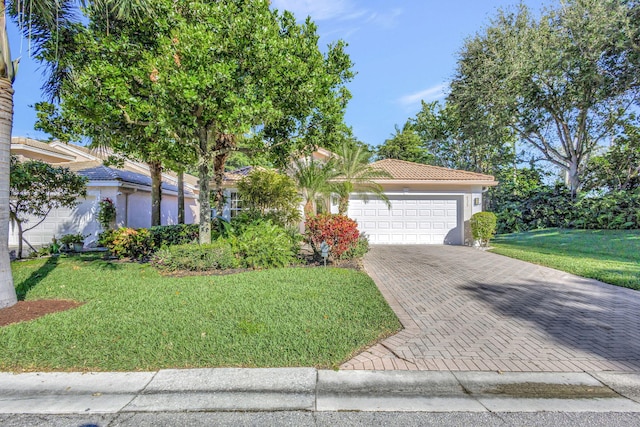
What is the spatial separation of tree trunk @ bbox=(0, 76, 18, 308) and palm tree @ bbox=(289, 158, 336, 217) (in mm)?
7968

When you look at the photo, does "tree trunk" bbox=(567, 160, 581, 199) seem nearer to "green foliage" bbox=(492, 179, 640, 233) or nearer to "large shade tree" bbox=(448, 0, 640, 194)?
"large shade tree" bbox=(448, 0, 640, 194)

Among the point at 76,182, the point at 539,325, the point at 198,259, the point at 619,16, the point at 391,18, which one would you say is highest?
the point at 619,16

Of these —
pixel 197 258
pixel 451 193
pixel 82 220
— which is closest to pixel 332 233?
pixel 197 258

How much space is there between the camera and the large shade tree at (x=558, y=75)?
14773mm

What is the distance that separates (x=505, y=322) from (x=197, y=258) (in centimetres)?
673

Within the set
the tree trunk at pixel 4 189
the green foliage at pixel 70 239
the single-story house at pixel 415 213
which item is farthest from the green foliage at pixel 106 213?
the single-story house at pixel 415 213

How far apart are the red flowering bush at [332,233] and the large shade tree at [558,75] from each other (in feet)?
45.6

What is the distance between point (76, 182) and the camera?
1035 cm

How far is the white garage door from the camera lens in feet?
45.2

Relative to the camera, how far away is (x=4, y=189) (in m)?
5.09

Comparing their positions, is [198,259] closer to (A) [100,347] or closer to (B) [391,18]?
(A) [100,347]

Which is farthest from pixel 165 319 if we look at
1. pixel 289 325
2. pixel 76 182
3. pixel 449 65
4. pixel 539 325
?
pixel 449 65

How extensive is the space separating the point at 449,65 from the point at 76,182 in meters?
20.2

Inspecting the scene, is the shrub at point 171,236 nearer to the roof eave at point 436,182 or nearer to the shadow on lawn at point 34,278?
the shadow on lawn at point 34,278
